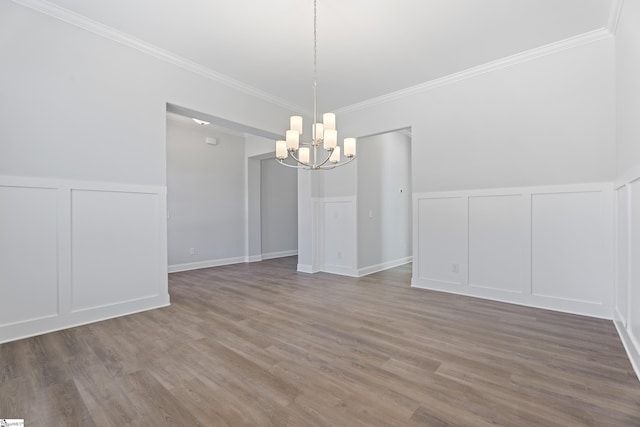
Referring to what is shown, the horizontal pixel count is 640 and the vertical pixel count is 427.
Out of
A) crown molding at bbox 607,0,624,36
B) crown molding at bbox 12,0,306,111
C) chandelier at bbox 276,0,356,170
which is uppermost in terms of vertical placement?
crown molding at bbox 12,0,306,111

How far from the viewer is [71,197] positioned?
2771 millimetres

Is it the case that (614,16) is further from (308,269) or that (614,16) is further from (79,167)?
(79,167)

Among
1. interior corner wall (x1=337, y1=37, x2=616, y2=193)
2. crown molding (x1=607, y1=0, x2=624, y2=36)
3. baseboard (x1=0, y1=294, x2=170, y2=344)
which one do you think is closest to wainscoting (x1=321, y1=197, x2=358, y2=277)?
interior corner wall (x1=337, y1=37, x2=616, y2=193)

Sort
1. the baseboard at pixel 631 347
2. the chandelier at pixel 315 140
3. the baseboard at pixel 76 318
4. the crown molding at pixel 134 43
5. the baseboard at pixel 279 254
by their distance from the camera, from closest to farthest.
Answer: the baseboard at pixel 631 347, the baseboard at pixel 76 318, the crown molding at pixel 134 43, the chandelier at pixel 315 140, the baseboard at pixel 279 254

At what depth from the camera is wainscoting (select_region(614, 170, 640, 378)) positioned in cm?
203

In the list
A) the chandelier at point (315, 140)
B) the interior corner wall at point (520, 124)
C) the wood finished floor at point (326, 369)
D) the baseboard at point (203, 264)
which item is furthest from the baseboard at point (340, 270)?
the chandelier at point (315, 140)

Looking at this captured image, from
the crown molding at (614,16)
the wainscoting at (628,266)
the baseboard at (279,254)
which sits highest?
the crown molding at (614,16)

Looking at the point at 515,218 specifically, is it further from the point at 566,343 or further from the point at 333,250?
the point at 333,250

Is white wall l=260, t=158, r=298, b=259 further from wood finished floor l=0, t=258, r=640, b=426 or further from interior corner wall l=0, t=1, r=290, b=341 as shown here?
wood finished floor l=0, t=258, r=640, b=426

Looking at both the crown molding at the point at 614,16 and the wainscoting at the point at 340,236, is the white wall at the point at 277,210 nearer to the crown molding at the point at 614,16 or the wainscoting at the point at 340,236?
the wainscoting at the point at 340,236

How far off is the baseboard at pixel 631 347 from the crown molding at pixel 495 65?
9.44 ft

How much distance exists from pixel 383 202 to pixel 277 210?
118 inches

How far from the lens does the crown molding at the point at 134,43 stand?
8.56 ft

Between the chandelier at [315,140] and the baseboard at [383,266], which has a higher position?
the chandelier at [315,140]
